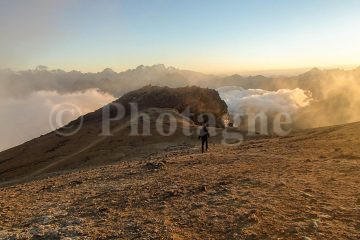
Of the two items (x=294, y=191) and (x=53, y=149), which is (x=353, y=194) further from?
(x=53, y=149)

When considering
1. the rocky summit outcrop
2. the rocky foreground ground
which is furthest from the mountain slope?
the rocky foreground ground

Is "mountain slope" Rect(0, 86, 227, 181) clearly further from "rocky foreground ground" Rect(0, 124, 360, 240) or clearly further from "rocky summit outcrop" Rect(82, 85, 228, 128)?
"rocky foreground ground" Rect(0, 124, 360, 240)

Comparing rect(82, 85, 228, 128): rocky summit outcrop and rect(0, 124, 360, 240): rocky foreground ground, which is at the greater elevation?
rect(82, 85, 228, 128): rocky summit outcrop

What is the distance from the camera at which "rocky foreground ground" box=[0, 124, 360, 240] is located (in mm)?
12227

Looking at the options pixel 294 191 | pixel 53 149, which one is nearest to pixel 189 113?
pixel 53 149

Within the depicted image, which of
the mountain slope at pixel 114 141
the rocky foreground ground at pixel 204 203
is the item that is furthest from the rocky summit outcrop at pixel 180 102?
the rocky foreground ground at pixel 204 203

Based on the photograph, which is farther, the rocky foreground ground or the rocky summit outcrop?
the rocky summit outcrop

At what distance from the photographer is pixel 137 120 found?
61.2 m

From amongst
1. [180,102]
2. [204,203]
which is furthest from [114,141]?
[204,203]

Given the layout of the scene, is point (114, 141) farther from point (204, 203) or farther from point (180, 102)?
point (204, 203)

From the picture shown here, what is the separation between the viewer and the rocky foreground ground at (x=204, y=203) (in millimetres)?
12227

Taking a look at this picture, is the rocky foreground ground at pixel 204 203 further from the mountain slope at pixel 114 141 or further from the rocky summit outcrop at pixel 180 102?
the rocky summit outcrop at pixel 180 102

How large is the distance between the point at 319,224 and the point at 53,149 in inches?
2019

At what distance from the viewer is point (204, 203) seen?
1466cm
